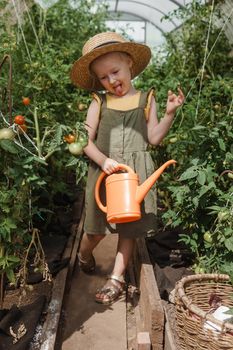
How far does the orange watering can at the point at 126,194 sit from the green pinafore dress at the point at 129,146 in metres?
0.24

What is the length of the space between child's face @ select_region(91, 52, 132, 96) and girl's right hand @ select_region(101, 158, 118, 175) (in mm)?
359

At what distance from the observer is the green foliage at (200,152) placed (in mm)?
2000

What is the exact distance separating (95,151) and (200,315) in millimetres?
893

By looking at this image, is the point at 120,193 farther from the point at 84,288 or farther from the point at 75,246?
the point at 75,246

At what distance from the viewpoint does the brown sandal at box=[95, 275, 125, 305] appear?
7.24 ft

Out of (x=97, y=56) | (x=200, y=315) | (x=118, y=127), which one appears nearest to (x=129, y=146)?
(x=118, y=127)

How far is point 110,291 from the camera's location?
2209 mm

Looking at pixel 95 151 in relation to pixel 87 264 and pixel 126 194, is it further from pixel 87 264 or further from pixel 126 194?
pixel 87 264

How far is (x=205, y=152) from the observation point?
7.07 ft

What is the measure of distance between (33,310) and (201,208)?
0.94m

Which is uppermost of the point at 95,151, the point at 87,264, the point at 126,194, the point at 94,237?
the point at 95,151

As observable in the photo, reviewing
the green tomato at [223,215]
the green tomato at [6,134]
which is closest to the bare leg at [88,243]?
the green tomato at [223,215]

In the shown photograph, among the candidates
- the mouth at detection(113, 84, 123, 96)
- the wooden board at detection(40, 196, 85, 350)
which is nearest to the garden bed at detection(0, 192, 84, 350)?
the wooden board at detection(40, 196, 85, 350)

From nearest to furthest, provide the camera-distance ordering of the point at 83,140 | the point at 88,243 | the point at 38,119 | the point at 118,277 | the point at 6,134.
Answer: the point at 6,134 → the point at 83,140 → the point at 118,277 → the point at 88,243 → the point at 38,119
